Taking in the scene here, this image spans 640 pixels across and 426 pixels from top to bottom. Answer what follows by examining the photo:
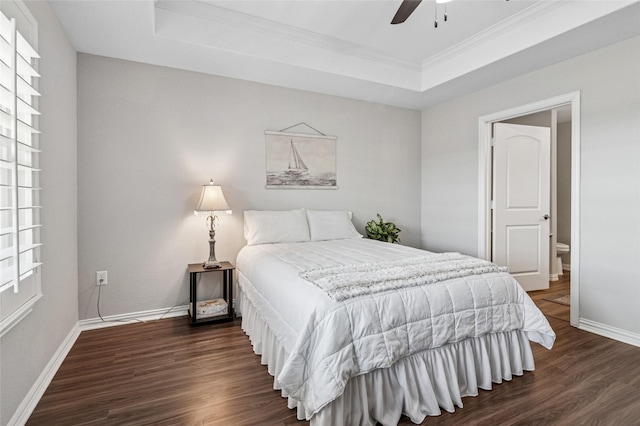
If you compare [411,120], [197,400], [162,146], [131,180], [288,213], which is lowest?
[197,400]

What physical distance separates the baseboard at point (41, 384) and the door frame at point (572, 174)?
3976mm

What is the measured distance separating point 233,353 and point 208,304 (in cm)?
77

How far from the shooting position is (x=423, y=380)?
171 cm

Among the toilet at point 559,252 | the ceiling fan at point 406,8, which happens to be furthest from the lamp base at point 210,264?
the toilet at point 559,252

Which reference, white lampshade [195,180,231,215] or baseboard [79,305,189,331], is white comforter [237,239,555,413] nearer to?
white lampshade [195,180,231,215]

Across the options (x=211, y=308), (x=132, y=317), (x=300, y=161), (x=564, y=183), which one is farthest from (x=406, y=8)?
(x=564, y=183)

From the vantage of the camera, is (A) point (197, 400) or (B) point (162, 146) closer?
(A) point (197, 400)

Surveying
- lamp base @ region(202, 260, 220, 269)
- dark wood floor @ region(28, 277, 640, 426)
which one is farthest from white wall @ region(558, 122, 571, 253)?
lamp base @ region(202, 260, 220, 269)

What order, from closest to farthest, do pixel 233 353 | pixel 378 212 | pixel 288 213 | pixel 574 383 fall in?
pixel 574 383, pixel 233 353, pixel 288 213, pixel 378 212

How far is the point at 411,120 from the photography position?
4.61 metres

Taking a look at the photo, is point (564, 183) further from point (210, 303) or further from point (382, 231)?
point (210, 303)

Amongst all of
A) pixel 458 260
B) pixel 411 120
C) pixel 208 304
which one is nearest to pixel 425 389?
pixel 458 260

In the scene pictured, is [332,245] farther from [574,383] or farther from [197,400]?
[574,383]

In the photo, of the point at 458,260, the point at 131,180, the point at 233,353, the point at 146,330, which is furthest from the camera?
the point at 131,180
